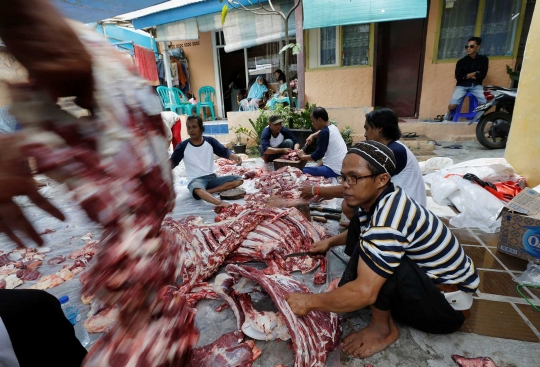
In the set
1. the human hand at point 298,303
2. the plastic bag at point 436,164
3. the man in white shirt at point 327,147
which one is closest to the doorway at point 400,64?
the plastic bag at point 436,164

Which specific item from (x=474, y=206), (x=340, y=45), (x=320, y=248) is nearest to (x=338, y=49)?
(x=340, y=45)

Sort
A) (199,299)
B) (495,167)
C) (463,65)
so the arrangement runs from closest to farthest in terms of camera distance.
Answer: (199,299) < (495,167) < (463,65)

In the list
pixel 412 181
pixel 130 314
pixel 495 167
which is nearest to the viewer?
pixel 130 314

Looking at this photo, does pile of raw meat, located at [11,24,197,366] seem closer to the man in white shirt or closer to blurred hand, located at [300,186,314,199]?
blurred hand, located at [300,186,314,199]

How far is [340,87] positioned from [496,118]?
12.7 feet

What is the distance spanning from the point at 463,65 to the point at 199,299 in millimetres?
8340

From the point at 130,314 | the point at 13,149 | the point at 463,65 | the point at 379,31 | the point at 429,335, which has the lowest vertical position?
the point at 429,335

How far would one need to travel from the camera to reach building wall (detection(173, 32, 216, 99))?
11.1 metres

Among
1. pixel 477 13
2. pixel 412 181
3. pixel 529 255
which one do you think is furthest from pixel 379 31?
pixel 529 255

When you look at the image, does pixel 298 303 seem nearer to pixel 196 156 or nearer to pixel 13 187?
pixel 13 187

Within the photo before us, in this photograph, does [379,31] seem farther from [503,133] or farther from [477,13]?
[503,133]

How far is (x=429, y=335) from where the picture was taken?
2.01m

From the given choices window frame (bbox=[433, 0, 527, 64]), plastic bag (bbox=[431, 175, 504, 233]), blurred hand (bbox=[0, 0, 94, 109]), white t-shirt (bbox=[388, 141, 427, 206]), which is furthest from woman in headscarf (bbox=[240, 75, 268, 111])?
blurred hand (bbox=[0, 0, 94, 109])

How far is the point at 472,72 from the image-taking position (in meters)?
7.27
